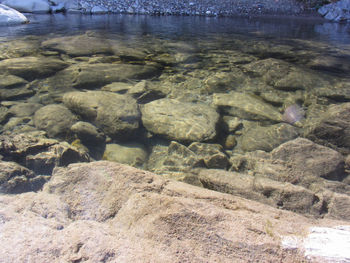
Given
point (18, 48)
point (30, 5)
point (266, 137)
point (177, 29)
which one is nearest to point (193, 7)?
point (177, 29)

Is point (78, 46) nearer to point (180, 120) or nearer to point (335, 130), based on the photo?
point (180, 120)

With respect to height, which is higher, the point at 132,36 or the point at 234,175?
the point at 132,36

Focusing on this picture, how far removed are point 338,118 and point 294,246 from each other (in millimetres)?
2673

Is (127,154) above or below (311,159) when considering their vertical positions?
below

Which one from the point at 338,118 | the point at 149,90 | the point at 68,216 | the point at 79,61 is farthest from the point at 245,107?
the point at 79,61

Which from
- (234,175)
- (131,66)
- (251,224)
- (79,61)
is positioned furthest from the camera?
(79,61)

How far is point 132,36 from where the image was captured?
9.38 metres

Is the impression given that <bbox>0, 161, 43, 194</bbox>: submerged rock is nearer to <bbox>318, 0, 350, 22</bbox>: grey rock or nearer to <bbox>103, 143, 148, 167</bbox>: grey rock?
<bbox>103, 143, 148, 167</bbox>: grey rock

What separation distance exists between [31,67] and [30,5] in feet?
55.8

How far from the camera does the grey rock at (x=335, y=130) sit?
310cm

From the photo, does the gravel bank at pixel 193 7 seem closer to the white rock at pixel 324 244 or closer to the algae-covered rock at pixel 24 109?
the algae-covered rock at pixel 24 109

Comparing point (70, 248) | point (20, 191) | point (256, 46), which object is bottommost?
point (20, 191)

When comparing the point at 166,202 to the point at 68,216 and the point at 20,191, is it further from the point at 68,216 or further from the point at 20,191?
the point at 20,191

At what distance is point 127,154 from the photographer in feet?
10.1
